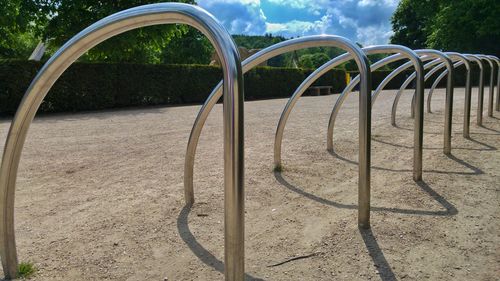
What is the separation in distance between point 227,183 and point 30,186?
9.56 ft

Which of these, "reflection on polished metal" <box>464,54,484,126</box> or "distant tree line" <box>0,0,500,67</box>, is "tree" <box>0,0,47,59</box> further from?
"reflection on polished metal" <box>464,54,484,126</box>

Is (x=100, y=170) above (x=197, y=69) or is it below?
below

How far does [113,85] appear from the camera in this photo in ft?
41.4

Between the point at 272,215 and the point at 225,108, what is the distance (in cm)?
148

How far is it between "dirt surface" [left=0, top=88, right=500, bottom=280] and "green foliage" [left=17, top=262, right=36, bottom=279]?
5cm

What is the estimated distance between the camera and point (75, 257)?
2.22 m

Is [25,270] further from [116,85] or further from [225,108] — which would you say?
[116,85]

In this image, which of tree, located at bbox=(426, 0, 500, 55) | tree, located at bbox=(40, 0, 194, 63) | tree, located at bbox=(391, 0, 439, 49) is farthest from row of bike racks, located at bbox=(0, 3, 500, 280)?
tree, located at bbox=(391, 0, 439, 49)

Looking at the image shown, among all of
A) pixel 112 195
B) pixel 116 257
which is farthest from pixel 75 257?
pixel 112 195

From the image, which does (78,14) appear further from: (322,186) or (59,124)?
(322,186)

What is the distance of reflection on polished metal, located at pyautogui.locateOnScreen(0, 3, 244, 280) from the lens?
1.47 metres

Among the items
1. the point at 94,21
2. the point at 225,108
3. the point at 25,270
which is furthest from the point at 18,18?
the point at 225,108

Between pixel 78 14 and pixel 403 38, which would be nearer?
pixel 78 14

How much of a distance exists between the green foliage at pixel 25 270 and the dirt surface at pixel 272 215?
5 centimetres
